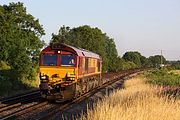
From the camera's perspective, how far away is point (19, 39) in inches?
1555

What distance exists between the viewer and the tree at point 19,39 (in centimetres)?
3812

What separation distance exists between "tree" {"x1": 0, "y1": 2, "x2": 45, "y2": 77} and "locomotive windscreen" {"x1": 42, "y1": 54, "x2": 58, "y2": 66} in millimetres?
13354

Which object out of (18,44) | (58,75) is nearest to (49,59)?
(58,75)

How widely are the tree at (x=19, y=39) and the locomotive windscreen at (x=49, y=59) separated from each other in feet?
43.8

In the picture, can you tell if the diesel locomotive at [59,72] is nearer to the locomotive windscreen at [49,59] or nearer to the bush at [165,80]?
the locomotive windscreen at [49,59]

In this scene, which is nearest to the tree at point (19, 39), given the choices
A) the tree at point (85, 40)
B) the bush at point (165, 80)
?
the bush at point (165, 80)

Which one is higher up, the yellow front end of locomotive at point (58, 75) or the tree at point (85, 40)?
the tree at point (85, 40)

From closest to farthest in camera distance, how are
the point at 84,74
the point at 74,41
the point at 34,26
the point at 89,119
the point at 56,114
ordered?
the point at 89,119 → the point at 56,114 → the point at 84,74 → the point at 34,26 → the point at 74,41

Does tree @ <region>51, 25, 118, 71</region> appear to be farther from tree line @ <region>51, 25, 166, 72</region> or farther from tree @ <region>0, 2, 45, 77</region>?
tree @ <region>0, 2, 45, 77</region>

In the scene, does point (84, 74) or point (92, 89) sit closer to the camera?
point (84, 74)

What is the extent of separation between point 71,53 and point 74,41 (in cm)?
4921

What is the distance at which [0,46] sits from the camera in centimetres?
3834

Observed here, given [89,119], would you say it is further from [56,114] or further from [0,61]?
[0,61]

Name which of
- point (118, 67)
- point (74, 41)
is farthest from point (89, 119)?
point (118, 67)
